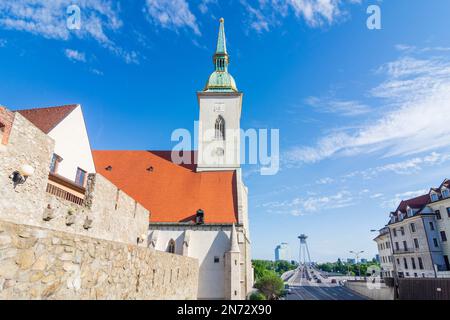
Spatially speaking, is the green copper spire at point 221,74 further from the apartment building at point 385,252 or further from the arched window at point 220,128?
the apartment building at point 385,252

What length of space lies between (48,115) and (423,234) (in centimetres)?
4433

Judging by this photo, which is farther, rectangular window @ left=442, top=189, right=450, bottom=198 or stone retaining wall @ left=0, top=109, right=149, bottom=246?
rectangular window @ left=442, top=189, right=450, bottom=198

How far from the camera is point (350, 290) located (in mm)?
48188

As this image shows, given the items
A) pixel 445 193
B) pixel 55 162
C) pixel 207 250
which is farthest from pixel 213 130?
pixel 445 193

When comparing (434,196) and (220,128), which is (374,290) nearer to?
(434,196)

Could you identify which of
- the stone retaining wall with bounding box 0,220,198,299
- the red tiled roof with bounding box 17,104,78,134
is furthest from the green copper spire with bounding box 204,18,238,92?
the stone retaining wall with bounding box 0,220,198,299

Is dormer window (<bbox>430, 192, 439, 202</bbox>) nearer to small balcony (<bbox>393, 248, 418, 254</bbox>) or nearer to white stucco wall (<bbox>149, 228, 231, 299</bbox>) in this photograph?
small balcony (<bbox>393, 248, 418, 254</bbox>)

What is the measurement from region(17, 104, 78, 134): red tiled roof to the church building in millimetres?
12718

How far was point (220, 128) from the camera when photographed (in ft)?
105

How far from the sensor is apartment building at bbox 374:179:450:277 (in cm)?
3359

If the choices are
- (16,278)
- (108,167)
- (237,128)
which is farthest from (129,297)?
(237,128)
